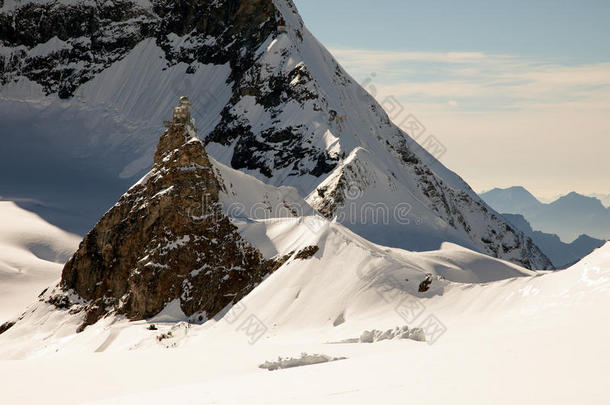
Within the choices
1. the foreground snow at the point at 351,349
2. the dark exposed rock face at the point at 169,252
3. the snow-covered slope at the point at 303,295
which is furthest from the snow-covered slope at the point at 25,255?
the foreground snow at the point at 351,349

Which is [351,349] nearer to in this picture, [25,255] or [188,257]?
[188,257]

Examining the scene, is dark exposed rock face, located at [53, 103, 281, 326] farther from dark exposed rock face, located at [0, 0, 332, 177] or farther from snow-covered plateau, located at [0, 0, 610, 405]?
dark exposed rock face, located at [0, 0, 332, 177]

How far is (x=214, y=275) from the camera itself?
51375mm

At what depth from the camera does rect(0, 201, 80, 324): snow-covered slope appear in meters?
73.8

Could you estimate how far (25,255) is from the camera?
87625 mm

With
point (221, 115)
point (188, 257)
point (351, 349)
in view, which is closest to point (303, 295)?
point (188, 257)

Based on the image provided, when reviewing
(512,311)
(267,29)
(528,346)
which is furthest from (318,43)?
(528,346)

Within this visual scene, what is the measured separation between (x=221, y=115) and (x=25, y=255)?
43.3 metres

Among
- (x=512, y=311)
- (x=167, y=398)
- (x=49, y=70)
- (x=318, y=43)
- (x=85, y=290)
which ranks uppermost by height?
(x=49, y=70)

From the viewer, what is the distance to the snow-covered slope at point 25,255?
242ft

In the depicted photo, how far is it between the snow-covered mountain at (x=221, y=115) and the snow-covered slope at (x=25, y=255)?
18.7 feet

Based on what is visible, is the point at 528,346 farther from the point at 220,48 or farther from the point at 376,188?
the point at 220,48

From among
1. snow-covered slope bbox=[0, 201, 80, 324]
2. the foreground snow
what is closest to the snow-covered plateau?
the foreground snow

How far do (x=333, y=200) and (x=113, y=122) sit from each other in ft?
219
